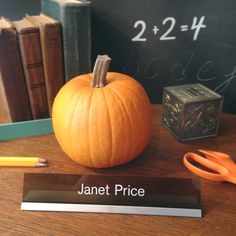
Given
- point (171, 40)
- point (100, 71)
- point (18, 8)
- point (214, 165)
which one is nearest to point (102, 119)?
point (100, 71)

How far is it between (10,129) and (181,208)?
356 millimetres

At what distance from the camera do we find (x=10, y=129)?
615 mm

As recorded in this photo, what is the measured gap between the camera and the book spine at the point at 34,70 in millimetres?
585

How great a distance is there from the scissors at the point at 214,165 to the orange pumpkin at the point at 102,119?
9 centimetres

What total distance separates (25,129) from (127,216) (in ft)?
0.94

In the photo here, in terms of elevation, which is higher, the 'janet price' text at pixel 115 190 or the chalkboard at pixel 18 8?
the chalkboard at pixel 18 8

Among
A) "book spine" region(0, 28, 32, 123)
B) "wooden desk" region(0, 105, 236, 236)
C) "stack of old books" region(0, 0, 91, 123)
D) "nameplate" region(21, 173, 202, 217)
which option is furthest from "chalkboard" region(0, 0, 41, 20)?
"nameplate" region(21, 173, 202, 217)

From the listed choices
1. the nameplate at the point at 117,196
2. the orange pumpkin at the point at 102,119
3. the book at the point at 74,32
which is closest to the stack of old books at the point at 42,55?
the book at the point at 74,32

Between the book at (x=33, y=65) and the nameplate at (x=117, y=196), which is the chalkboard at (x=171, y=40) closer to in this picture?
the book at (x=33, y=65)

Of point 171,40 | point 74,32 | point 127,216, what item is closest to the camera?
point 127,216

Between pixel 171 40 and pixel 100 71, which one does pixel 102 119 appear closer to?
pixel 100 71

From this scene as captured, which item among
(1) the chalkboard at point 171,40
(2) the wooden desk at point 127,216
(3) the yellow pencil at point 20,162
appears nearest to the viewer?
(2) the wooden desk at point 127,216

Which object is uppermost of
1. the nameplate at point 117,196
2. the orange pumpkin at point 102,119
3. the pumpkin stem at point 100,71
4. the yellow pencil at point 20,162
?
the pumpkin stem at point 100,71

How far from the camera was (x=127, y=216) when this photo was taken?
0.45 meters
